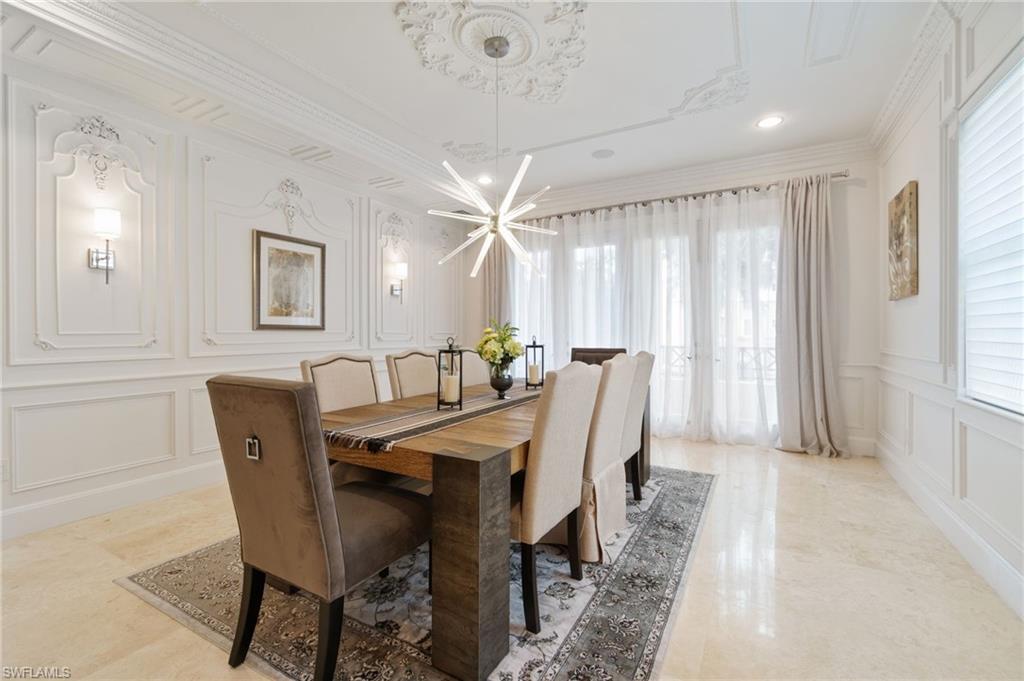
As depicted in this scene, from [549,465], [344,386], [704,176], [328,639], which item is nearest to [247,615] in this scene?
[328,639]

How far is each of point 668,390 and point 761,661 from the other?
3272 millimetres

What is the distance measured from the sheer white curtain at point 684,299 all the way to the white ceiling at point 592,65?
81 centimetres

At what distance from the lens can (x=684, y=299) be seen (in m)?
4.55

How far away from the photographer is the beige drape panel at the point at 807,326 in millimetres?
3930

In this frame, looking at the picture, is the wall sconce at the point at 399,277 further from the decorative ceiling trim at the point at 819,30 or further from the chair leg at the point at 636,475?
the decorative ceiling trim at the point at 819,30

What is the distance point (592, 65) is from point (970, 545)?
332cm

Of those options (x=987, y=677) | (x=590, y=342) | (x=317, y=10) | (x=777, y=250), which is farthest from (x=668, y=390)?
(x=317, y=10)

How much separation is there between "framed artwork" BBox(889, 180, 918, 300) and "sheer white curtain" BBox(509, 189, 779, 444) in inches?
35.5

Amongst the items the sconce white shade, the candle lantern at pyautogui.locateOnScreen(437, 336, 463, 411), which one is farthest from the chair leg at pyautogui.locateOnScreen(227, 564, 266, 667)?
the sconce white shade

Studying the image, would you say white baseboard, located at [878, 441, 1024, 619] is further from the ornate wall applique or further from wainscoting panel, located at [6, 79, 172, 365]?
the ornate wall applique

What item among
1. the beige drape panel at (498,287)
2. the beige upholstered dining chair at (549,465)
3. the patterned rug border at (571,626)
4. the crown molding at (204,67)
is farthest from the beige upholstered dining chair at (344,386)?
the beige drape panel at (498,287)

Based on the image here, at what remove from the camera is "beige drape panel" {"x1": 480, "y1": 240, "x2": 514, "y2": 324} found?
5.52 meters

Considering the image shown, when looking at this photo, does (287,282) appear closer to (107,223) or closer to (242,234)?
(242,234)

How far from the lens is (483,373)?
357cm
